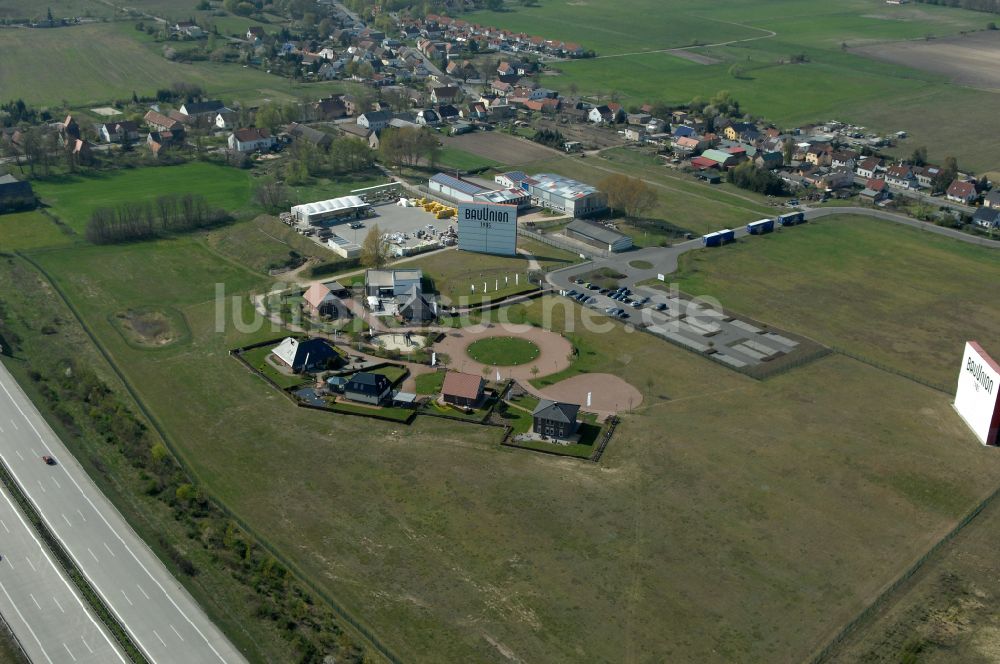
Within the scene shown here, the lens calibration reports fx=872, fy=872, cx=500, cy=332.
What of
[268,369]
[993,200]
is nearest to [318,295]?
[268,369]

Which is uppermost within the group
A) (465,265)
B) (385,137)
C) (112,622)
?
(385,137)

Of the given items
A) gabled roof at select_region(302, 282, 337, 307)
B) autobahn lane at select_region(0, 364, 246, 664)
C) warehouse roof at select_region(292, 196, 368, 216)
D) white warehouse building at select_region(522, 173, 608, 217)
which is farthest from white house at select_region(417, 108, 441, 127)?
autobahn lane at select_region(0, 364, 246, 664)

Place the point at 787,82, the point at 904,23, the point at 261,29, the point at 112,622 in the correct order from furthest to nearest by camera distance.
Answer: the point at 904,23 < the point at 261,29 < the point at 787,82 < the point at 112,622

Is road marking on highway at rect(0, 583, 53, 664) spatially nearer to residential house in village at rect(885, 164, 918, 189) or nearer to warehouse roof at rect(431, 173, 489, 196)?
warehouse roof at rect(431, 173, 489, 196)

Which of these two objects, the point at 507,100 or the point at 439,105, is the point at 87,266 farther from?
the point at 507,100

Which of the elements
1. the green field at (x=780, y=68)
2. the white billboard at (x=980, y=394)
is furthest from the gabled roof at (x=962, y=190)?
the white billboard at (x=980, y=394)

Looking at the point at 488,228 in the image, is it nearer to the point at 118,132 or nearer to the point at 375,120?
the point at 375,120

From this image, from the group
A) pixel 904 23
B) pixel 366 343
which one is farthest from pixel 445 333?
pixel 904 23
